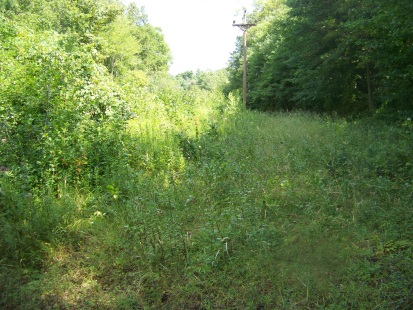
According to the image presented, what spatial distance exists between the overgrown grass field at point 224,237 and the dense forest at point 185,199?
2cm

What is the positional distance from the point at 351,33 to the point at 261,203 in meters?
10.00

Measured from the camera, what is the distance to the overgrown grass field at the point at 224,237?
3207 millimetres

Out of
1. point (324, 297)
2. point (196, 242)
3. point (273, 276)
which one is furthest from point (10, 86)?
point (324, 297)

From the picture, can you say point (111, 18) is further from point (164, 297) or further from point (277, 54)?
point (164, 297)

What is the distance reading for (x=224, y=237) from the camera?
385 centimetres

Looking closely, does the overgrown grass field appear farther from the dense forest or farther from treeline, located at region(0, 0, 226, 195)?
treeline, located at region(0, 0, 226, 195)

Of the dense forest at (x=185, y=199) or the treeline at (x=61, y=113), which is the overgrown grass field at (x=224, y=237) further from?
the treeline at (x=61, y=113)

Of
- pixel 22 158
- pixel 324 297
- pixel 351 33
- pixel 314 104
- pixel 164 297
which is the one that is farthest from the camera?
pixel 314 104

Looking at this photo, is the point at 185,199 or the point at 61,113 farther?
the point at 61,113

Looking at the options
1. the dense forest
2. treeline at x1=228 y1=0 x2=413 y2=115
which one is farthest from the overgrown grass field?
treeline at x1=228 y1=0 x2=413 y2=115

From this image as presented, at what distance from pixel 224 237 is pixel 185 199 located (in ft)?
4.73

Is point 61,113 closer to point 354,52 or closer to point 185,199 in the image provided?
point 185,199

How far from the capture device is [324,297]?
3.03m

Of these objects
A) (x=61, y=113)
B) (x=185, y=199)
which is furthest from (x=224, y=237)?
(x=61, y=113)
